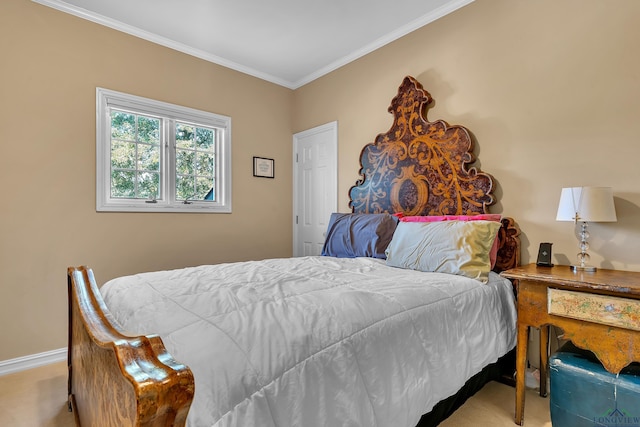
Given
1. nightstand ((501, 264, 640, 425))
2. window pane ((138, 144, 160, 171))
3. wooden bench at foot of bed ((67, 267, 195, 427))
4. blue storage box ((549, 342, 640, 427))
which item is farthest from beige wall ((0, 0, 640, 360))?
wooden bench at foot of bed ((67, 267, 195, 427))

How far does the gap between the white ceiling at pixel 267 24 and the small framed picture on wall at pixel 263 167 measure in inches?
42.3

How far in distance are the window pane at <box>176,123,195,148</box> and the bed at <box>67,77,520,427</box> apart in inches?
67.9

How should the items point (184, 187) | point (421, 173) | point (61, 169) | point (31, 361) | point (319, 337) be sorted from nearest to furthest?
point (319, 337)
point (31, 361)
point (61, 169)
point (421, 173)
point (184, 187)

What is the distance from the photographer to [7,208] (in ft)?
7.71

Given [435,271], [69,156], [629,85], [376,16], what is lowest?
[435,271]

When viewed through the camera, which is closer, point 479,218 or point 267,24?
point 479,218

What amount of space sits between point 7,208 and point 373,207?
2922 millimetres

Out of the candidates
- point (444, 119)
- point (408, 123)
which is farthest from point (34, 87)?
point (444, 119)

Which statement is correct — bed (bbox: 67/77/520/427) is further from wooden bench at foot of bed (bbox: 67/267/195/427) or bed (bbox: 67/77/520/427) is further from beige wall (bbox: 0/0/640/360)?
beige wall (bbox: 0/0/640/360)

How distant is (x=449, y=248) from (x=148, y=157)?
2773 millimetres

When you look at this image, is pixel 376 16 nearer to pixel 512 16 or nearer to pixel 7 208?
pixel 512 16

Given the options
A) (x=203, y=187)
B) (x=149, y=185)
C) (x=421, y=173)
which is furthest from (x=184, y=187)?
(x=421, y=173)

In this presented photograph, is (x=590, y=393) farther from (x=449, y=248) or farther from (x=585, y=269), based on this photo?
(x=449, y=248)

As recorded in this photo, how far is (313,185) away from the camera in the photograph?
380cm
